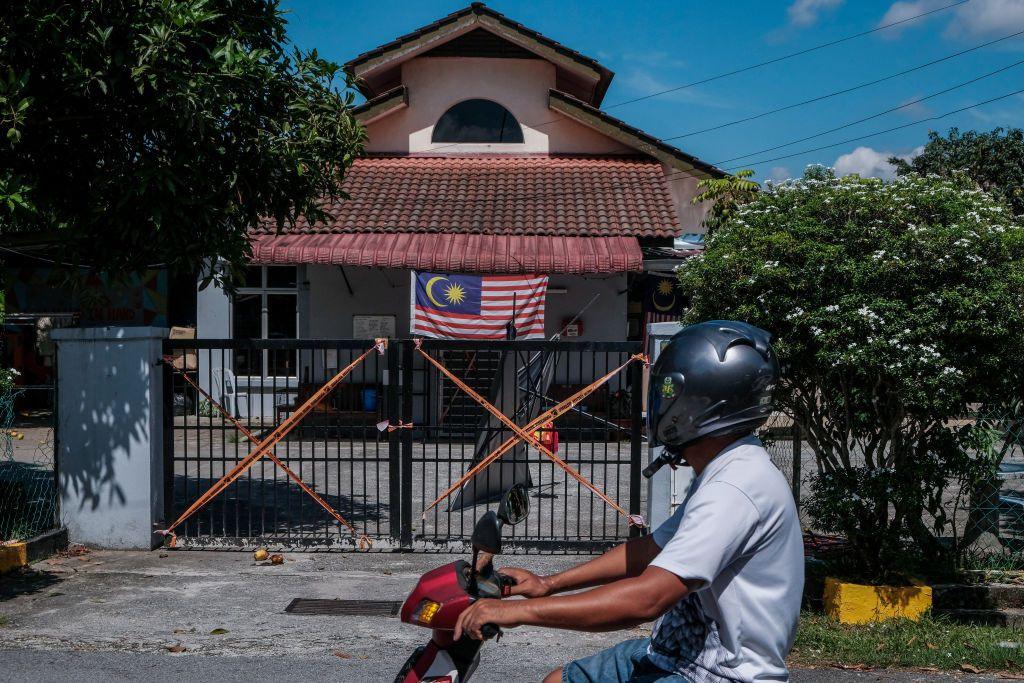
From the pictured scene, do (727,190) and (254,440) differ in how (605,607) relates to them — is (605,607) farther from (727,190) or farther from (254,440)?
(727,190)

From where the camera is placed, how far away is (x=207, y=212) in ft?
27.6

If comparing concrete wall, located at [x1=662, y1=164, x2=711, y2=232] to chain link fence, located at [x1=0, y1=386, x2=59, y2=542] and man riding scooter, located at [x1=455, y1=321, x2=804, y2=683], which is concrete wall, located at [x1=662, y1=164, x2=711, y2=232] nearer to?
chain link fence, located at [x1=0, y1=386, x2=59, y2=542]

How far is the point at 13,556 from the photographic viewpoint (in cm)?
757

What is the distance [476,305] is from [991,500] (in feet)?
31.8

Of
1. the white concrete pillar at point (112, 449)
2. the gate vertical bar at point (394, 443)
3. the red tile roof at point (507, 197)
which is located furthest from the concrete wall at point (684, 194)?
the white concrete pillar at point (112, 449)

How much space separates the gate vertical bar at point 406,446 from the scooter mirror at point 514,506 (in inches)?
217

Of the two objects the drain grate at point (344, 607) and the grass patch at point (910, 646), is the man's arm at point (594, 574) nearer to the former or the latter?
the grass patch at point (910, 646)

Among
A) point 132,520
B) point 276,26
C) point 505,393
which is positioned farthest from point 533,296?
point 132,520

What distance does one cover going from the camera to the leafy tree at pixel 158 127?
7.59 m

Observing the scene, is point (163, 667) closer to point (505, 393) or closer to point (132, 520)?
point (132, 520)

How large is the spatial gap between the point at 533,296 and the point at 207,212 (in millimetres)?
7862

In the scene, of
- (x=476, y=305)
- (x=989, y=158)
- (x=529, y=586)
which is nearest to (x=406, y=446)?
(x=529, y=586)

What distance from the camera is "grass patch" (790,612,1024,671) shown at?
566cm

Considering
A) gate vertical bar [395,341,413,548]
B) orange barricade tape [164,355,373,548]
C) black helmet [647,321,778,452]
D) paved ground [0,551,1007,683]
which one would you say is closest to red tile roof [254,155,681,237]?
orange barricade tape [164,355,373,548]
